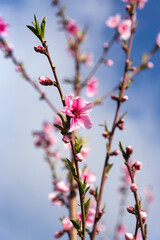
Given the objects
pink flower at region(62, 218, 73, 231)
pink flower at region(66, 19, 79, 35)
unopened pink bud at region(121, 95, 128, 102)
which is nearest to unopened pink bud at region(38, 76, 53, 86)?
unopened pink bud at region(121, 95, 128, 102)

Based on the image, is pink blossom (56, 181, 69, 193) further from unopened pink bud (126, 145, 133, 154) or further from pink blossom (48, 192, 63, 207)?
unopened pink bud (126, 145, 133, 154)

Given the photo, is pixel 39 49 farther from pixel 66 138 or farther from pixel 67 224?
pixel 67 224

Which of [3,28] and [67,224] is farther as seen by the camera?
[3,28]

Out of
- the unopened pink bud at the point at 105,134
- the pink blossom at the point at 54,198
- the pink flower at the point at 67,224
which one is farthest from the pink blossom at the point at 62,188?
the unopened pink bud at the point at 105,134

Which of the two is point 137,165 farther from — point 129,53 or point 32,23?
point 129,53

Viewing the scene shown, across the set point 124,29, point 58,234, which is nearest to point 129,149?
point 58,234
